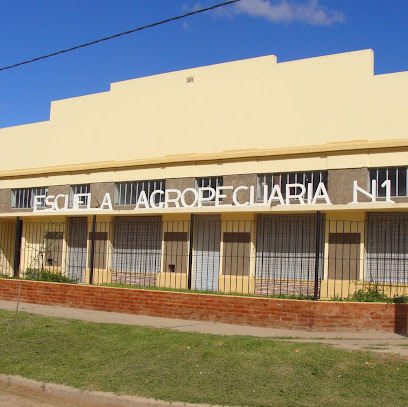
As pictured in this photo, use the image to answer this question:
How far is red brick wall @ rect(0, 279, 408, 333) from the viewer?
37.2 ft

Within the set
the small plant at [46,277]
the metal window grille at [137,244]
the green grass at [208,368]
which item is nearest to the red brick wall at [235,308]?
the small plant at [46,277]

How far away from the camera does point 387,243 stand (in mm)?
14828

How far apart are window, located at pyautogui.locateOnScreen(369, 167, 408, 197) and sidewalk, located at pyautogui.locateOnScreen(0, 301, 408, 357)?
5067 millimetres

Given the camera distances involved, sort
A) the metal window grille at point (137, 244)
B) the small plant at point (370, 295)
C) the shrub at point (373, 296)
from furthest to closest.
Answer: the metal window grille at point (137, 244) → the small plant at point (370, 295) → the shrub at point (373, 296)

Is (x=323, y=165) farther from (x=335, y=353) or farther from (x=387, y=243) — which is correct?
(x=335, y=353)

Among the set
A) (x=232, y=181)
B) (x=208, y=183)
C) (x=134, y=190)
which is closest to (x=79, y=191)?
(x=134, y=190)

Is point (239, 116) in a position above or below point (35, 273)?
above

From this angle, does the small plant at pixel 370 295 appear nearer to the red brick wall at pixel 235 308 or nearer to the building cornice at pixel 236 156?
the red brick wall at pixel 235 308

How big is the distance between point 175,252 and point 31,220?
7294 millimetres

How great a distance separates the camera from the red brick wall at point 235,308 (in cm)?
1134

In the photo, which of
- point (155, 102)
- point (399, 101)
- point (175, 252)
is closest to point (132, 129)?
point (155, 102)

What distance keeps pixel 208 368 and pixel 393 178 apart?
30.2 feet

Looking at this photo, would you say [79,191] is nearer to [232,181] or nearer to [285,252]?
[232,181]

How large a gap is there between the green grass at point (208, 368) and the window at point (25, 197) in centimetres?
1283
